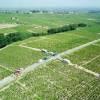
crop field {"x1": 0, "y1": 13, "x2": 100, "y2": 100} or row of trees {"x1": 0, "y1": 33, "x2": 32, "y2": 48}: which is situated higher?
crop field {"x1": 0, "y1": 13, "x2": 100, "y2": 100}

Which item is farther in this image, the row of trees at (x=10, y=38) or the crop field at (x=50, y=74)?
the row of trees at (x=10, y=38)

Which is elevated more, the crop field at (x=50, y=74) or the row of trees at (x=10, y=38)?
the crop field at (x=50, y=74)

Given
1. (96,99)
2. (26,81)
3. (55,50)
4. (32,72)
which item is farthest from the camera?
(55,50)

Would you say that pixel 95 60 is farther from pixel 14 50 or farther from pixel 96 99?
pixel 14 50

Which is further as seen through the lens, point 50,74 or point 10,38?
point 10,38

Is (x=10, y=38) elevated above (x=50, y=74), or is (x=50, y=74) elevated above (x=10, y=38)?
(x=50, y=74)

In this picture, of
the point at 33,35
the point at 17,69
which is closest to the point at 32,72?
the point at 17,69

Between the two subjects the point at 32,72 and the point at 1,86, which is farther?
the point at 32,72

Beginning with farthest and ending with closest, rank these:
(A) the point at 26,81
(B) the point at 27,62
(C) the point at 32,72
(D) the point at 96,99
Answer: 1. (B) the point at 27,62
2. (C) the point at 32,72
3. (A) the point at 26,81
4. (D) the point at 96,99

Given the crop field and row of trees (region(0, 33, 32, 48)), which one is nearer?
the crop field

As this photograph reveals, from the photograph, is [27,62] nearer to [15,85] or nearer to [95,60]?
[15,85]
